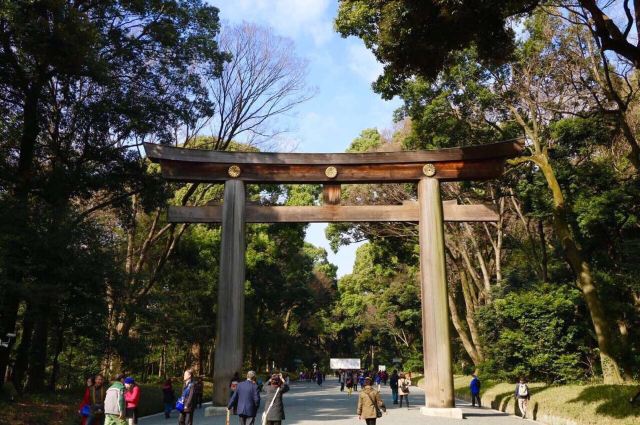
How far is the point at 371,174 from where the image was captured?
14812mm

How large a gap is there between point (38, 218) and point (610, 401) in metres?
14.0

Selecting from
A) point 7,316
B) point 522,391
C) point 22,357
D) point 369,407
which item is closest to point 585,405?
point 522,391

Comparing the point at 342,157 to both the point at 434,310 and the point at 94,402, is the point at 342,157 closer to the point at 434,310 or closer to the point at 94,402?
the point at 434,310

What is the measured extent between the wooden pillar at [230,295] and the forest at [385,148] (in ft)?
10.8

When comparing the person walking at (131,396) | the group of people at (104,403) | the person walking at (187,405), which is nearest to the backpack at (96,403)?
the group of people at (104,403)

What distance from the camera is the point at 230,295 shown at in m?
Result: 13.9

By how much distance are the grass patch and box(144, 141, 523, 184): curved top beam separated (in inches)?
237

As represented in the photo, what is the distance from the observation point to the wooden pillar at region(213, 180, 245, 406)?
13406 millimetres

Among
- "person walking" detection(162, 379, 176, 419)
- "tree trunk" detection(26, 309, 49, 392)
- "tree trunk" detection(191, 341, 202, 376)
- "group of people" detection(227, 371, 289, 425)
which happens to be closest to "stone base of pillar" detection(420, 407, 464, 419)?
"group of people" detection(227, 371, 289, 425)

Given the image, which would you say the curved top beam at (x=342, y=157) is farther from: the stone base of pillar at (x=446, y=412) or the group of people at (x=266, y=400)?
the group of people at (x=266, y=400)

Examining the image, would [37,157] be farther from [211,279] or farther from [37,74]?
[211,279]

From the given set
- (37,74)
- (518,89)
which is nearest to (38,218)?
(37,74)

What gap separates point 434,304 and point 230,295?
5.38 m

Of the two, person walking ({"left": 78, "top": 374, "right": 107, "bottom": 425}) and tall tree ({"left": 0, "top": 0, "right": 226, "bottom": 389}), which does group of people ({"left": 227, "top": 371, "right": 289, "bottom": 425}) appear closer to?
person walking ({"left": 78, "top": 374, "right": 107, "bottom": 425})
